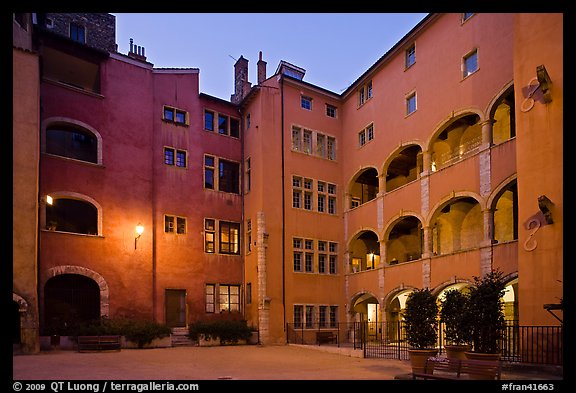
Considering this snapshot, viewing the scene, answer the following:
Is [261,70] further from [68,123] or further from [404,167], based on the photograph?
[68,123]

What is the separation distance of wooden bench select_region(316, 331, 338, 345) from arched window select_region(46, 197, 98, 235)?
12.7 metres

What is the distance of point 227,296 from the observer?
1049 inches

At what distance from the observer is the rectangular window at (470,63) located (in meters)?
20.9

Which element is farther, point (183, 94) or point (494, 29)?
point (183, 94)

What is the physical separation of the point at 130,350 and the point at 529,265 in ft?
51.3

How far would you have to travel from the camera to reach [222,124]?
93.9 feet

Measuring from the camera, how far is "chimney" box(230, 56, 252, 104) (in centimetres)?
3350

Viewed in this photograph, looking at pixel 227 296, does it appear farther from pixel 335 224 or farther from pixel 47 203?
pixel 47 203

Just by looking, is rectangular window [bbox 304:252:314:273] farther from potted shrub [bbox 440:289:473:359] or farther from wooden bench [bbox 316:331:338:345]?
potted shrub [bbox 440:289:473:359]

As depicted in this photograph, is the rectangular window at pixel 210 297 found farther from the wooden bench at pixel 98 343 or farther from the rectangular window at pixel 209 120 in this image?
the rectangular window at pixel 209 120

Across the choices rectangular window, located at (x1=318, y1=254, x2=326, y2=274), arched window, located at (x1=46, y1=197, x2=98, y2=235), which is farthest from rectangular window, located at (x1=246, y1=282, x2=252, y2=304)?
arched window, located at (x1=46, y1=197, x2=98, y2=235)

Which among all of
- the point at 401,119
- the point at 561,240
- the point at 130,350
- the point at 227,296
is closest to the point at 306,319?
the point at 227,296

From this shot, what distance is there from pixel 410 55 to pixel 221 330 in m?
17.0

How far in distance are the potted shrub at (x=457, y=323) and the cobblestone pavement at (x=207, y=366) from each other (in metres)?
1.25
